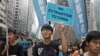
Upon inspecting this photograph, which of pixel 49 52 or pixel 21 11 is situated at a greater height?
pixel 21 11

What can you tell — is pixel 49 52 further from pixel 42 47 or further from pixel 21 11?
pixel 21 11

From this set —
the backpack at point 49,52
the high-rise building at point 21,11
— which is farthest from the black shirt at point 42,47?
the high-rise building at point 21,11

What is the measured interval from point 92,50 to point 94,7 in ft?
37.8

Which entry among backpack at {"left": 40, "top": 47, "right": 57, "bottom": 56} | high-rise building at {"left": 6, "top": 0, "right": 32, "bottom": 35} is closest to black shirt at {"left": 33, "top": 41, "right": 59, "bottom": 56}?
backpack at {"left": 40, "top": 47, "right": 57, "bottom": 56}

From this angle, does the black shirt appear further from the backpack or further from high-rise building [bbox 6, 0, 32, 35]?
high-rise building [bbox 6, 0, 32, 35]

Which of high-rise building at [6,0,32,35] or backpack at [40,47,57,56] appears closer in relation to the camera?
backpack at [40,47,57,56]

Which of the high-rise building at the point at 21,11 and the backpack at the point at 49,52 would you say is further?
the high-rise building at the point at 21,11

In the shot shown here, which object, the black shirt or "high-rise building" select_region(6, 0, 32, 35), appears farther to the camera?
"high-rise building" select_region(6, 0, 32, 35)

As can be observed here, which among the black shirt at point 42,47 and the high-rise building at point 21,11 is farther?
the high-rise building at point 21,11

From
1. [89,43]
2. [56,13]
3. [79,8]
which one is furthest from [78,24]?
[89,43]

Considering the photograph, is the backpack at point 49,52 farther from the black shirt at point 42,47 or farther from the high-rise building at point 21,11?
the high-rise building at point 21,11

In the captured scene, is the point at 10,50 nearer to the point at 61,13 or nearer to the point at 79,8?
the point at 61,13

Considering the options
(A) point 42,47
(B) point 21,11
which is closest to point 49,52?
(A) point 42,47

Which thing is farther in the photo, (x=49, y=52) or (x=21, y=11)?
(x=21, y=11)
